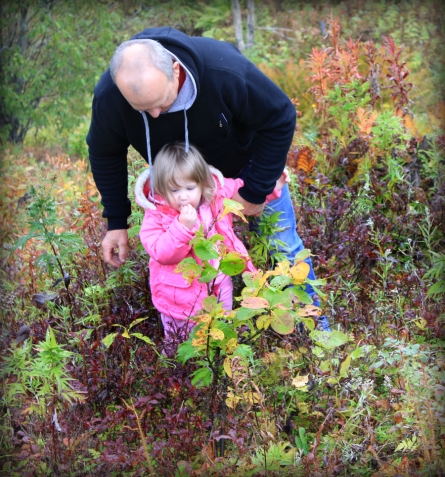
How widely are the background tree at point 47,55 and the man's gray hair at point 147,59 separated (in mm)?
4741

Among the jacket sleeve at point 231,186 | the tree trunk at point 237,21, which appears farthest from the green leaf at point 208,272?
the tree trunk at point 237,21

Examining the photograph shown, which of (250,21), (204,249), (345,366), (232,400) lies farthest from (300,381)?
(250,21)

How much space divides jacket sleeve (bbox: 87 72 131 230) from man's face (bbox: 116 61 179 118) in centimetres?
29

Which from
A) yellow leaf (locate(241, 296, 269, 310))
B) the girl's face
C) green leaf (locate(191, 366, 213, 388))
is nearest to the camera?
yellow leaf (locate(241, 296, 269, 310))

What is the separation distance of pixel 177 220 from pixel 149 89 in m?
0.67

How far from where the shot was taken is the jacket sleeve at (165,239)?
2.81m

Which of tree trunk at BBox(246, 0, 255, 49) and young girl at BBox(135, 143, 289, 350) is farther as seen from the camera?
tree trunk at BBox(246, 0, 255, 49)

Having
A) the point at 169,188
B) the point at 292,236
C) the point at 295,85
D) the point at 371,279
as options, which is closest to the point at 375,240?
the point at 371,279

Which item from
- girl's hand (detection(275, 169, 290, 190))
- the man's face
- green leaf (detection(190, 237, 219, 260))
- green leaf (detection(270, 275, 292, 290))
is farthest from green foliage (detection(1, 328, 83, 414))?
girl's hand (detection(275, 169, 290, 190))

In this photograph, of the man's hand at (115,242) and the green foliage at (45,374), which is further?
the man's hand at (115,242)

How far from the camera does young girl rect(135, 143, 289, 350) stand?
2863 mm

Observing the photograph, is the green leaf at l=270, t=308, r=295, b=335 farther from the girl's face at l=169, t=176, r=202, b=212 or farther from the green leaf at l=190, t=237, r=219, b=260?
the girl's face at l=169, t=176, r=202, b=212

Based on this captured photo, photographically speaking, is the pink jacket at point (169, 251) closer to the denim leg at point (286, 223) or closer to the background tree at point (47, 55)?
the denim leg at point (286, 223)

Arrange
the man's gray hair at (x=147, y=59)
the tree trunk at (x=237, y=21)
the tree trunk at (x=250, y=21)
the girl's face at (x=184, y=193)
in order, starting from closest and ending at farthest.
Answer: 1. the man's gray hair at (x=147, y=59)
2. the girl's face at (x=184, y=193)
3. the tree trunk at (x=237, y=21)
4. the tree trunk at (x=250, y=21)
